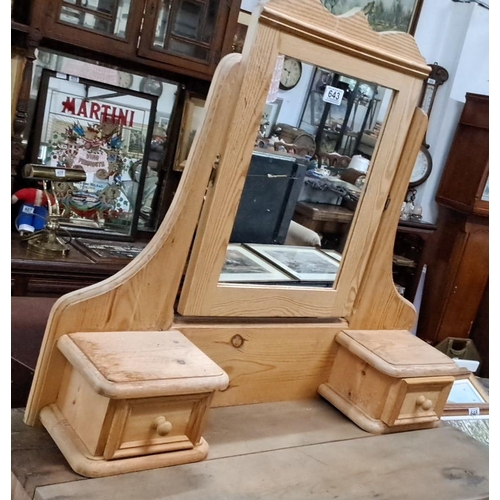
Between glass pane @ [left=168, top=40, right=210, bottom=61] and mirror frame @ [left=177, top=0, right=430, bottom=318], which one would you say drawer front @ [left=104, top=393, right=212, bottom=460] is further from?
glass pane @ [left=168, top=40, right=210, bottom=61]

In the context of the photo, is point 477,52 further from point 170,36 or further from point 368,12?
point 170,36

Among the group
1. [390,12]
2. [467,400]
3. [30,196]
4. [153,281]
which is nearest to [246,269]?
[153,281]

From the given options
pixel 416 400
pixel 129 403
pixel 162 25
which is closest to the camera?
pixel 129 403

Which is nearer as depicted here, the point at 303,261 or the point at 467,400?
the point at 303,261

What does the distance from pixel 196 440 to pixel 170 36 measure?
173 cm

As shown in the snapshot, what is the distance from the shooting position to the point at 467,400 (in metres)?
1.76

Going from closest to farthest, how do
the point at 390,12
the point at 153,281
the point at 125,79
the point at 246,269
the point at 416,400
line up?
the point at 153,281 < the point at 246,269 < the point at 416,400 < the point at 125,79 < the point at 390,12

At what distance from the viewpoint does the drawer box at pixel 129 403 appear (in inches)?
32.5

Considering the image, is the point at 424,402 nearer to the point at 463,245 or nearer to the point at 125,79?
A: the point at 125,79

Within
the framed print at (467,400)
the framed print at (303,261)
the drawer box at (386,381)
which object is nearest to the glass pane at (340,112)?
the framed print at (303,261)

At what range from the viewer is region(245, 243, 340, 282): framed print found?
1129mm

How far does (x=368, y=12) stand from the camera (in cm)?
294

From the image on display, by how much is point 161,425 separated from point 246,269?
31 cm

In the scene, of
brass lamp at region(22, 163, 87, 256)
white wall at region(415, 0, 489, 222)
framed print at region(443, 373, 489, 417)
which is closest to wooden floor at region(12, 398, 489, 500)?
framed print at region(443, 373, 489, 417)
